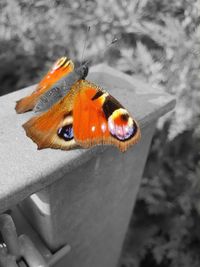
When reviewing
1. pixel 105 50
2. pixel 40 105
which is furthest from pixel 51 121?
pixel 105 50

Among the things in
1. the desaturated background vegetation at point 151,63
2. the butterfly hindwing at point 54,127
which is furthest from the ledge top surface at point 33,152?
the desaturated background vegetation at point 151,63

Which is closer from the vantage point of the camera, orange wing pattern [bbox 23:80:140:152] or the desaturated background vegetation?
orange wing pattern [bbox 23:80:140:152]

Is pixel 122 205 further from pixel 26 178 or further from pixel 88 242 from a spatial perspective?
pixel 26 178

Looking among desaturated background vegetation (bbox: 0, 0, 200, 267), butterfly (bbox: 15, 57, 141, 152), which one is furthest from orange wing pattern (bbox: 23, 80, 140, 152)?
desaturated background vegetation (bbox: 0, 0, 200, 267)

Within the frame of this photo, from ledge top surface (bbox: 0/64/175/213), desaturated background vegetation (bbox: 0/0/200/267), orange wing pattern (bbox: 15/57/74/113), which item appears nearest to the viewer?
ledge top surface (bbox: 0/64/175/213)

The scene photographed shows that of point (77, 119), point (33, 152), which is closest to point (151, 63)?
point (77, 119)

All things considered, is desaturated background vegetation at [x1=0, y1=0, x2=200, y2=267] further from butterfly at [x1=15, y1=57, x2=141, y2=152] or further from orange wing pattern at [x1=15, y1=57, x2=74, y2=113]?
butterfly at [x1=15, y1=57, x2=141, y2=152]

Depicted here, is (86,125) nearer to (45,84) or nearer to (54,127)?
(54,127)
